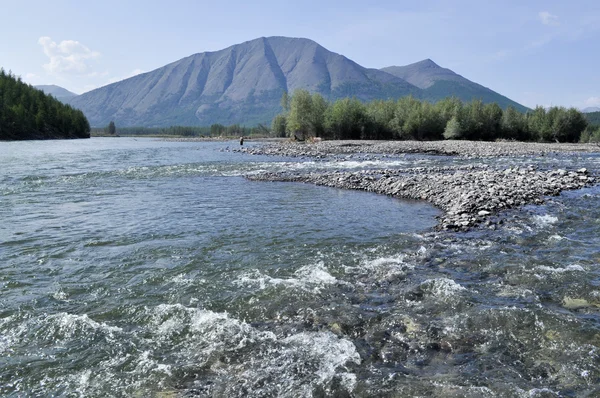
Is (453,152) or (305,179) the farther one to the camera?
(453,152)

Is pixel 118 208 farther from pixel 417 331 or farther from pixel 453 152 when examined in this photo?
pixel 453 152

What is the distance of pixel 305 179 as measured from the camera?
101 feet

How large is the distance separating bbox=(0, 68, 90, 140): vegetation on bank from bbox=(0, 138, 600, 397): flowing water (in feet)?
393

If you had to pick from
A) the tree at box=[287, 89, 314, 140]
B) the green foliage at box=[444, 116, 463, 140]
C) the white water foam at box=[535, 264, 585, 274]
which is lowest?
the white water foam at box=[535, 264, 585, 274]

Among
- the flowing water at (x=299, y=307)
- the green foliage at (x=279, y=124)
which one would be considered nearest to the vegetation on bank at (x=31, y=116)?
the green foliage at (x=279, y=124)

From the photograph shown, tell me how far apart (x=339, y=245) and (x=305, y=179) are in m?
17.6

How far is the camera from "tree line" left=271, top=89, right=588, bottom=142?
92.9 m

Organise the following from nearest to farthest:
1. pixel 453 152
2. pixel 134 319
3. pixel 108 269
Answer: pixel 134 319, pixel 108 269, pixel 453 152

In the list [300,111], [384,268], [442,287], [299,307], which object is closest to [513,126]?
[300,111]

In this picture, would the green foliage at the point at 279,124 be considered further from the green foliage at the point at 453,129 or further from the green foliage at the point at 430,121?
the green foliage at the point at 453,129

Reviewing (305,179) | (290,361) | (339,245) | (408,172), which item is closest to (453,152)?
(408,172)

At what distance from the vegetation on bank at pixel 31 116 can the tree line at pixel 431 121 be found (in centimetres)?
8247

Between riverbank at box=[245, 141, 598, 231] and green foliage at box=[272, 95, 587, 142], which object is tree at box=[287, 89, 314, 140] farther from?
riverbank at box=[245, 141, 598, 231]

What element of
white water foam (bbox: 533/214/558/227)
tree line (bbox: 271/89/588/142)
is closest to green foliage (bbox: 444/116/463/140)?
tree line (bbox: 271/89/588/142)
